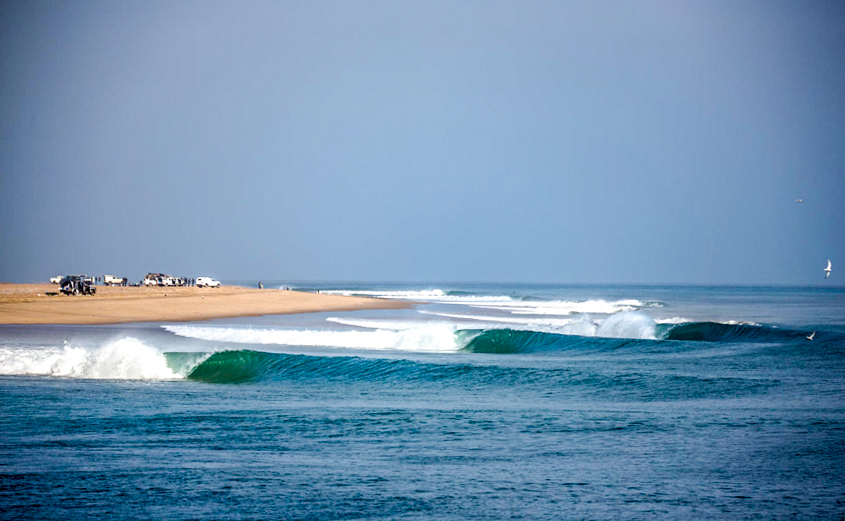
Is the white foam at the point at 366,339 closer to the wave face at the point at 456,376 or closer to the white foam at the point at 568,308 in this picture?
the wave face at the point at 456,376

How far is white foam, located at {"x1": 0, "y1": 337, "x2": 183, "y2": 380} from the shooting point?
17.6 m

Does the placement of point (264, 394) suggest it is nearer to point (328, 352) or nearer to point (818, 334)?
point (328, 352)

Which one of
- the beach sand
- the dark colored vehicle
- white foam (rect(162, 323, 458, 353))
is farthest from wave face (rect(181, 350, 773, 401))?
the dark colored vehicle

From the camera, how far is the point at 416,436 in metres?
10.7

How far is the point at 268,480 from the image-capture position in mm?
8484

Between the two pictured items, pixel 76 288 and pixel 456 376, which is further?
pixel 76 288

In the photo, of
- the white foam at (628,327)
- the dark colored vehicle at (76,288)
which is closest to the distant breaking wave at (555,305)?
the white foam at (628,327)

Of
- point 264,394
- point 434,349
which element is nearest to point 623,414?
point 264,394

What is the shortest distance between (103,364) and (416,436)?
10.3m

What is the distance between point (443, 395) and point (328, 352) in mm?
8320

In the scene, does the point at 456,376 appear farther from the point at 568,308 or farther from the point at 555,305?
the point at 555,305

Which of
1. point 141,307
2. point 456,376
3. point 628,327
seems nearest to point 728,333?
point 628,327

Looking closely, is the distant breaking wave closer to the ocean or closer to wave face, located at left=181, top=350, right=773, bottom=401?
wave face, located at left=181, top=350, right=773, bottom=401

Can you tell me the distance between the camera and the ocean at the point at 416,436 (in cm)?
775
